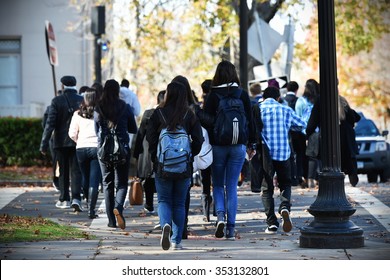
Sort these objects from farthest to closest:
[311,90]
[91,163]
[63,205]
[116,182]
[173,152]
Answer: [311,90] → [63,205] → [91,163] → [116,182] → [173,152]

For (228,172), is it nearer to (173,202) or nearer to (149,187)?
(173,202)

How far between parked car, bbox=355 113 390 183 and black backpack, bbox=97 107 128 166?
10.9 metres

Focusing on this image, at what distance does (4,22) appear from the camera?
30.8 m

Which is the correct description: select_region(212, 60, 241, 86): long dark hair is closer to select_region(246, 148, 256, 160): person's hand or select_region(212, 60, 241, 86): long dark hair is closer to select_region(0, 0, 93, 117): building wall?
select_region(246, 148, 256, 160): person's hand

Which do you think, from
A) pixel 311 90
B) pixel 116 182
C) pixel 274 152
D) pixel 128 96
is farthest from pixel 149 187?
pixel 128 96

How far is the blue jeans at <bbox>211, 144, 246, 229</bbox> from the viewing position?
41.4 ft

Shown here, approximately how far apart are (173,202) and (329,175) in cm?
163

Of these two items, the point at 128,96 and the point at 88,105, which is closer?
the point at 88,105

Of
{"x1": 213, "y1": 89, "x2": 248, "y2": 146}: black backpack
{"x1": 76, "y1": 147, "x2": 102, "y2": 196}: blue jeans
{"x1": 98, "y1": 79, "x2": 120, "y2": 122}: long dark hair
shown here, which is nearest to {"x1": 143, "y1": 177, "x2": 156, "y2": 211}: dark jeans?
{"x1": 76, "y1": 147, "x2": 102, "y2": 196}: blue jeans

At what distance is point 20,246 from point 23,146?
15.1 m

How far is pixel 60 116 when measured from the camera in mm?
16688

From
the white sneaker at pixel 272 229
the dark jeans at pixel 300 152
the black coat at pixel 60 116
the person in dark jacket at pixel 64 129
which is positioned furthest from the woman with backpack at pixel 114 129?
the dark jeans at pixel 300 152
